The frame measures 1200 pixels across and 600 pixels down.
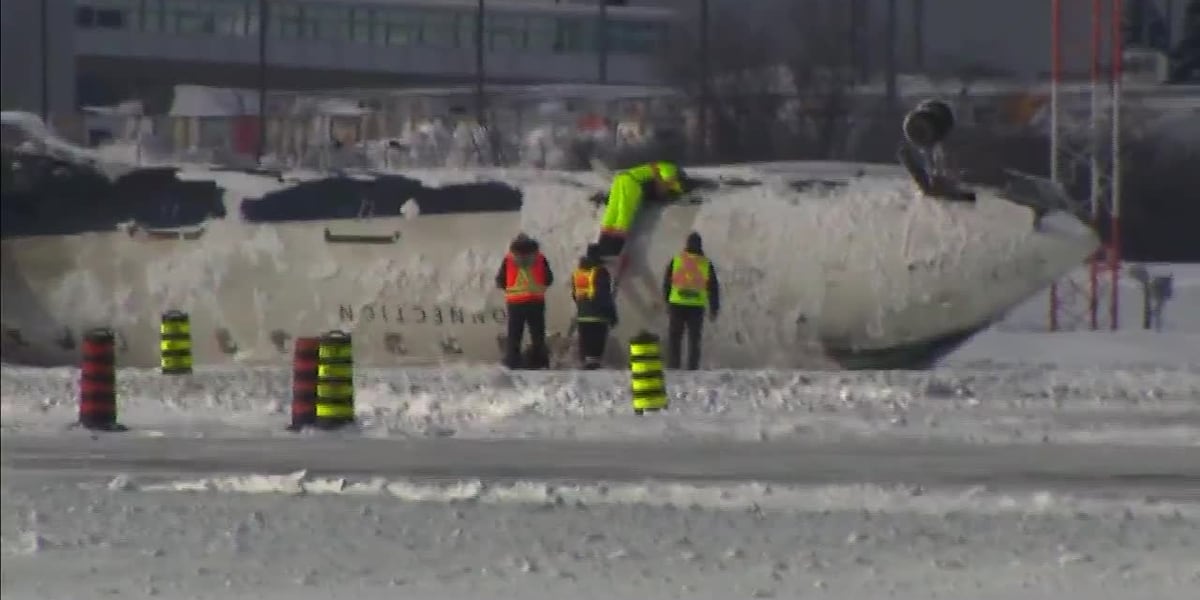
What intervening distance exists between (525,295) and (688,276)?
1613 mm

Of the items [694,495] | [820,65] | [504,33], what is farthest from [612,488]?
[504,33]

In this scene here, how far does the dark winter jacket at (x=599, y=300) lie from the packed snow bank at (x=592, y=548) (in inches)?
→ 318

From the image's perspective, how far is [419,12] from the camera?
7031 centimetres

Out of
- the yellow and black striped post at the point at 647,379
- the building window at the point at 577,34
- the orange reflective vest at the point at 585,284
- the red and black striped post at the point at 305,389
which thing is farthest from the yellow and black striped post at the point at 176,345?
the building window at the point at 577,34

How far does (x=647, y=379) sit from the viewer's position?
16656 millimetres

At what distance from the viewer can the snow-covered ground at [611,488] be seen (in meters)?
8.58

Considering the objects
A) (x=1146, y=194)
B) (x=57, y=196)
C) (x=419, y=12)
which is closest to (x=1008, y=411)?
(x=57, y=196)

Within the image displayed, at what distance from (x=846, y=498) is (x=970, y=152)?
35382mm

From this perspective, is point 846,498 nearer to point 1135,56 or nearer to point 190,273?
point 190,273

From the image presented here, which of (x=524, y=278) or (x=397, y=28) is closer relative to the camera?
(x=524, y=278)

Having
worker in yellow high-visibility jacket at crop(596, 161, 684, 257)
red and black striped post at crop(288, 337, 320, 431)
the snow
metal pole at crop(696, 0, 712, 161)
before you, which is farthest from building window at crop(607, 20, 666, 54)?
red and black striped post at crop(288, 337, 320, 431)

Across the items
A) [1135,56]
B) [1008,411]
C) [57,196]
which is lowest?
[1008,411]

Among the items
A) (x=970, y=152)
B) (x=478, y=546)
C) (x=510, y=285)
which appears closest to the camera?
(x=478, y=546)

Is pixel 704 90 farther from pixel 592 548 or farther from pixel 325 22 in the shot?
pixel 592 548
